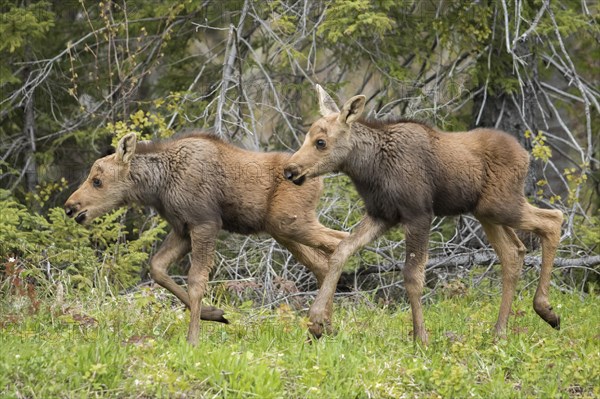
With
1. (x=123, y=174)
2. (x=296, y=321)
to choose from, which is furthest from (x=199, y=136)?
(x=296, y=321)

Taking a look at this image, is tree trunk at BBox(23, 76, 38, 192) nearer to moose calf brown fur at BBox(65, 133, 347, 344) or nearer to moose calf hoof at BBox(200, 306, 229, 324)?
moose calf brown fur at BBox(65, 133, 347, 344)

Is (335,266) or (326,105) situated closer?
(335,266)

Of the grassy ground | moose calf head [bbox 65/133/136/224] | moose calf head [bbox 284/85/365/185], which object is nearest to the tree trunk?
the grassy ground

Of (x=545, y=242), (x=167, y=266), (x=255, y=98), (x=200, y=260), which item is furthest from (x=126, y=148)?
(x=255, y=98)

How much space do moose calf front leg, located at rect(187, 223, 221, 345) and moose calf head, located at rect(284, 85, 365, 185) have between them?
0.89 metres

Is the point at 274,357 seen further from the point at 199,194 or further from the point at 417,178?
the point at 417,178

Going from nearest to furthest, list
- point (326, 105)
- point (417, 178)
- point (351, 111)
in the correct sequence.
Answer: point (417, 178)
point (351, 111)
point (326, 105)

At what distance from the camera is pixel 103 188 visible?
395 inches

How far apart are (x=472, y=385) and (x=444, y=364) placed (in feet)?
1.44

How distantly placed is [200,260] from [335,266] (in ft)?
4.06

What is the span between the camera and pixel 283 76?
1507 cm

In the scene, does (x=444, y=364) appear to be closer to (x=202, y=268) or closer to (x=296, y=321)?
(x=296, y=321)

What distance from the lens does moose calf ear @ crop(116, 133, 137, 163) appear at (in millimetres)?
9922

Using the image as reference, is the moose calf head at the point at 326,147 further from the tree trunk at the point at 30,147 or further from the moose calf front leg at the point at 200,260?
the tree trunk at the point at 30,147
